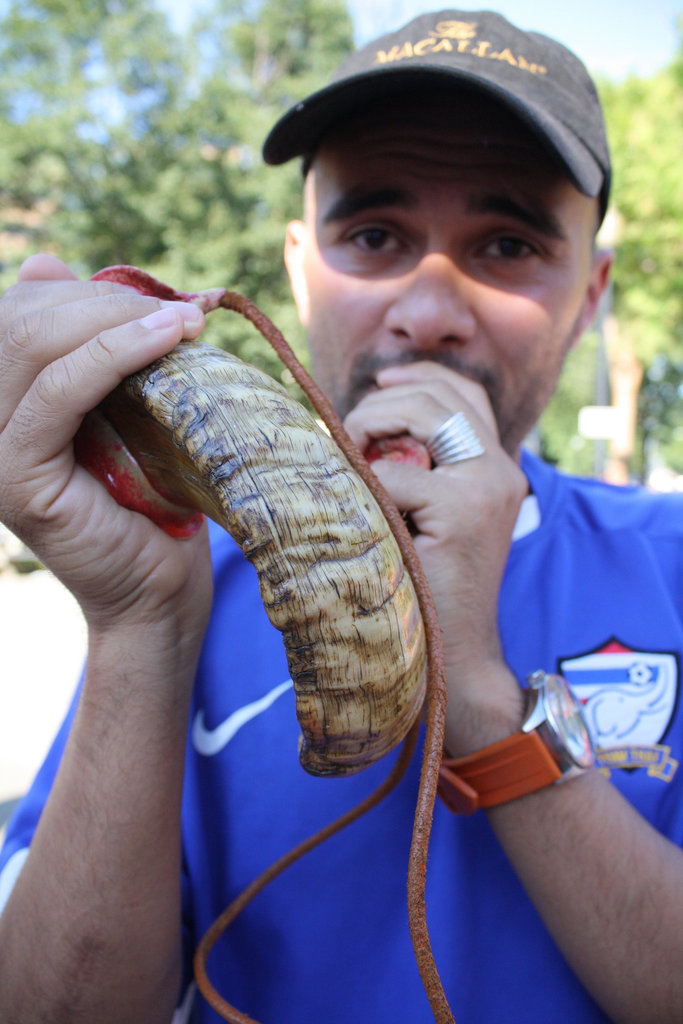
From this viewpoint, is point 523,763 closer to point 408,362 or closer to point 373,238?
point 408,362

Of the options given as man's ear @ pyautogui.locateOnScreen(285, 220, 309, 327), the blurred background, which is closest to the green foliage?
the blurred background

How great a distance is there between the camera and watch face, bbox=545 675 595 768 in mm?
1104

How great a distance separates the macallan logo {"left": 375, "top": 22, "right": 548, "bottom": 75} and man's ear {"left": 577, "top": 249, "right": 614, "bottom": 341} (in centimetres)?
56

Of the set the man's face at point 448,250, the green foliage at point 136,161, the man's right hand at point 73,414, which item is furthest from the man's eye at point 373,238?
the green foliage at point 136,161

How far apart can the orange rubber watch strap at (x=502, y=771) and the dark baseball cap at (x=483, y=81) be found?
1.10 metres

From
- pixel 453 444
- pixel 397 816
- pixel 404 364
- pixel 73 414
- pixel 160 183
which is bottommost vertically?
pixel 397 816

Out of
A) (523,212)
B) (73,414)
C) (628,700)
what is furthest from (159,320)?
(628,700)

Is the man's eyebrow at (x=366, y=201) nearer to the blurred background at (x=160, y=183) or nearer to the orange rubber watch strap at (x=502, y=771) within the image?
the orange rubber watch strap at (x=502, y=771)

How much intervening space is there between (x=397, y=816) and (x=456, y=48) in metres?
1.60

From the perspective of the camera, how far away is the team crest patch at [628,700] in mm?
1429

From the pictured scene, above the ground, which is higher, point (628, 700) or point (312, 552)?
point (312, 552)

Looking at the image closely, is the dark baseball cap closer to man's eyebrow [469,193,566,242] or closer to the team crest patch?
man's eyebrow [469,193,566,242]

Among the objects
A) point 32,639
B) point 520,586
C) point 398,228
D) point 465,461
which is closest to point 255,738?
point 520,586

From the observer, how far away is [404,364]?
1.49 metres
